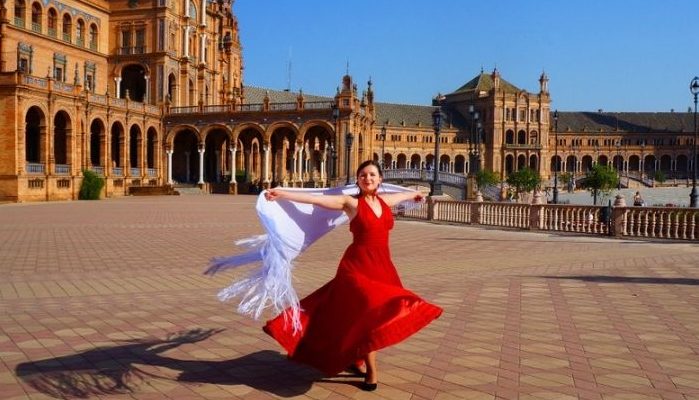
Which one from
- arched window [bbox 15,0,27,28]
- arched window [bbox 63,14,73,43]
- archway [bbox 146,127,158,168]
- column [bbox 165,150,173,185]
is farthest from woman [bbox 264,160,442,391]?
archway [bbox 146,127,158,168]

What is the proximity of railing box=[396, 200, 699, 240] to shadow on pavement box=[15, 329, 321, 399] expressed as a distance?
1245 centimetres

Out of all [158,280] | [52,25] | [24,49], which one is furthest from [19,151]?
[158,280]

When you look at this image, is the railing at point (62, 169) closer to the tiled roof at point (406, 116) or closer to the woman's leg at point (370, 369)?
the woman's leg at point (370, 369)

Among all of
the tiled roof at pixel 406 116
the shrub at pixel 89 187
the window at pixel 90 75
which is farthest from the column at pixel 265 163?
the tiled roof at pixel 406 116

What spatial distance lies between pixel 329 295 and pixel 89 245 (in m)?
12.1

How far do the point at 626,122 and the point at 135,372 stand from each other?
139635 mm

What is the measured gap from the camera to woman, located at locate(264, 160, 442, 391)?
4.69m

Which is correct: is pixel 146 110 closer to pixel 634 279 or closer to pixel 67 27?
pixel 67 27

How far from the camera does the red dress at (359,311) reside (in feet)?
15.4

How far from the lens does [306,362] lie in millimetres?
5070

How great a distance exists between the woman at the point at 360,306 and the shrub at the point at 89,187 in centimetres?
4282

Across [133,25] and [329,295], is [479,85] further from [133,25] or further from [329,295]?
[329,295]

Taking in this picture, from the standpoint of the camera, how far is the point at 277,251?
531 cm

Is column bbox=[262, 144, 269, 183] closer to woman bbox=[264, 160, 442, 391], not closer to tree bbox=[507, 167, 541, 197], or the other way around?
tree bbox=[507, 167, 541, 197]
